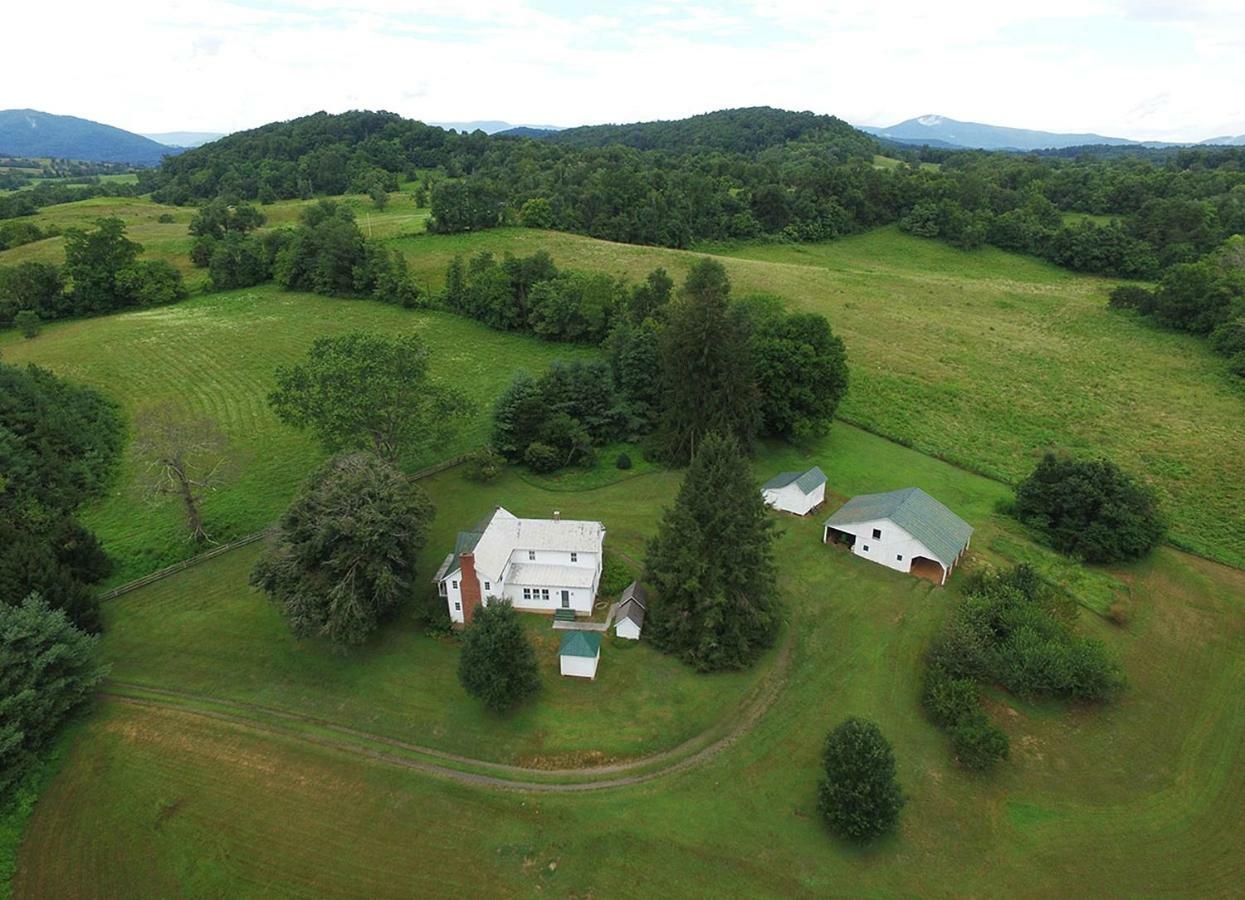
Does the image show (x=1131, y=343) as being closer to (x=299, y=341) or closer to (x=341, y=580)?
(x=341, y=580)

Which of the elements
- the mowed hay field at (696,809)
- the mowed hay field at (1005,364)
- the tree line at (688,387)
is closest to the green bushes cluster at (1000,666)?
the mowed hay field at (696,809)

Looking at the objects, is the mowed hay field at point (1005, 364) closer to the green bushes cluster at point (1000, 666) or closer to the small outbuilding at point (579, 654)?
the green bushes cluster at point (1000, 666)

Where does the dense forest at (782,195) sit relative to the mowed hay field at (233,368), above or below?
above

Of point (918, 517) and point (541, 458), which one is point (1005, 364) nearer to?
point (918, 517)

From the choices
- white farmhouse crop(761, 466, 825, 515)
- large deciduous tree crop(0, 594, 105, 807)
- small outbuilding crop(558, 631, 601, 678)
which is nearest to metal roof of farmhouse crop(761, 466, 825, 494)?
white farmhouse crop(761, 466, 825, 515)

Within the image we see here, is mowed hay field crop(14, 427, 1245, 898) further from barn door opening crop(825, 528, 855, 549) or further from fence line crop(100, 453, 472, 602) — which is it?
barn door opening crop(825, 528, 855, 549)

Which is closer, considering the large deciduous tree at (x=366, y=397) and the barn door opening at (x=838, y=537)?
the barn door opening at (x=838, y=537)
